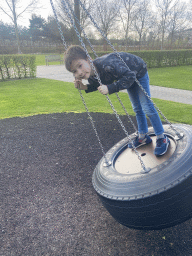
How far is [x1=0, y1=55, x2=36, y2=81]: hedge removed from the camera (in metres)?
12.1

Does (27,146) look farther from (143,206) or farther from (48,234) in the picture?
(143,206)

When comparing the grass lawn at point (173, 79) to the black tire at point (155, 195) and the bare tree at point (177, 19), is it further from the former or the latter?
the bare tree at point (177, 19)

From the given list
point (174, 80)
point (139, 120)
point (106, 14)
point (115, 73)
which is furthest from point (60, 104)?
point (106, 14)

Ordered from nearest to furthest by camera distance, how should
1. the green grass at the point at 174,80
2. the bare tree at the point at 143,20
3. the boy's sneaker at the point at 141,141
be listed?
the boy's sneaker at the point at 141,141
the green grass at the point at 174,80
the bare tree at the point at 143,20

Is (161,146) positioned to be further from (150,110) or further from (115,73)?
(115,73)

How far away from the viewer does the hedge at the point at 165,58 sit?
53.2ft

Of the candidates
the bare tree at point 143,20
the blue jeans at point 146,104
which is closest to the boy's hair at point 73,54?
the blue jeans at point 146,104

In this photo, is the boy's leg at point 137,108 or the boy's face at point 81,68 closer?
the boy's face at point 81,68

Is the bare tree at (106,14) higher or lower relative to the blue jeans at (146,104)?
higher

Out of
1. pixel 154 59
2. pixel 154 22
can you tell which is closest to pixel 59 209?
pixel 154 59

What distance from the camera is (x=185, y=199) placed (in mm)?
1632

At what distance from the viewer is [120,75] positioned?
2.02 metres

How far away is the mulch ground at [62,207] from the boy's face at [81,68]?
63.7 inches

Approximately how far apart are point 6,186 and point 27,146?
1329 mm
